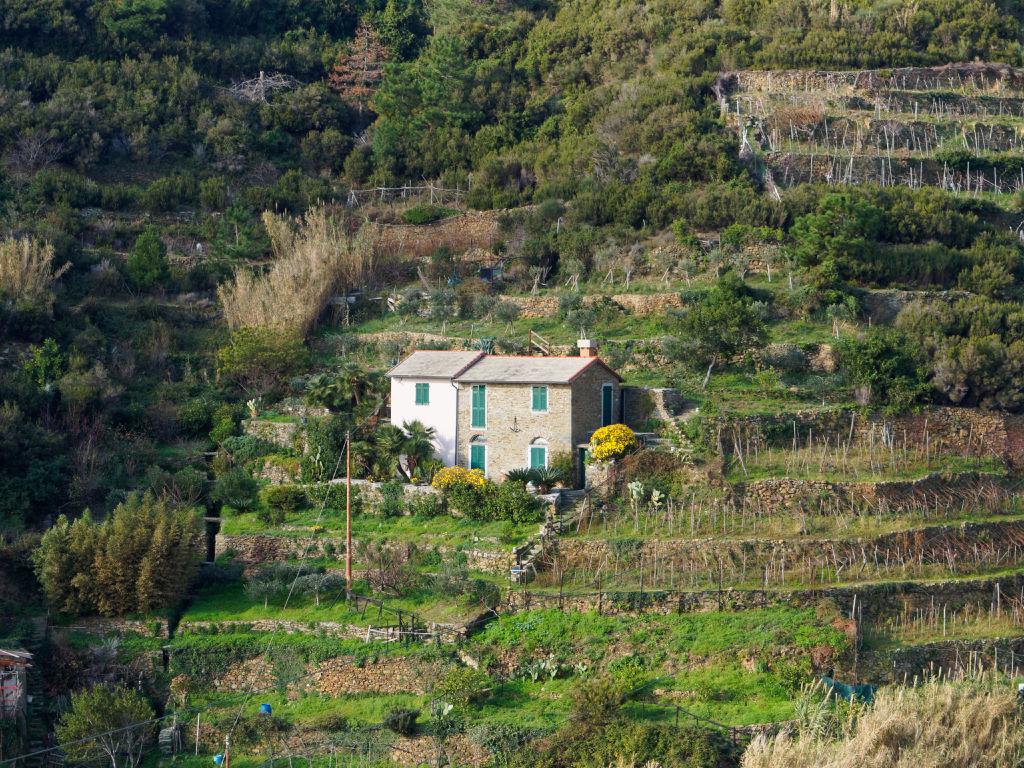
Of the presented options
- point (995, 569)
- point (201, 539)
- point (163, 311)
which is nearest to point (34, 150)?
point (163, 311)

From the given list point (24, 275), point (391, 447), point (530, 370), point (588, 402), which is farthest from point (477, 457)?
point (24, 275)

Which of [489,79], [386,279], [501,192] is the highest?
[489,79]

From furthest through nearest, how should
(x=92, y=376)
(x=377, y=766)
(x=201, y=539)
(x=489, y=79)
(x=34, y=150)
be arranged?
(x=489, y=79), (x=34, y=150), (x=92, y=376), (x=201, y=539), (x=377, y=766)

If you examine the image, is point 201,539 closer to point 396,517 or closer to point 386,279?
point 396,517

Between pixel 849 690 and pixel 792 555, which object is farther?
pixel 792 555

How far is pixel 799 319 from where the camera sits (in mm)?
40906

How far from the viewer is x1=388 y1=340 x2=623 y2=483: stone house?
34.1 metres

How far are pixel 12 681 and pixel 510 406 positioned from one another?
13679 millimetres

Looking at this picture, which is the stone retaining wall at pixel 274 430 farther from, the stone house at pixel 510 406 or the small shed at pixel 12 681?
the small shed at pixel 12 681

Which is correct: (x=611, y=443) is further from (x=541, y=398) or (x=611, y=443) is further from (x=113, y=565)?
(x=113, y=565)

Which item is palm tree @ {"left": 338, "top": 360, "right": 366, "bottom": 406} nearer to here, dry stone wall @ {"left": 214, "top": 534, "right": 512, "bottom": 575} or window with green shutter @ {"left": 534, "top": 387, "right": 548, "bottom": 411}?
dry stone wall @ {"left": 214, "top": 534, "right": 512, "bottom": 575}

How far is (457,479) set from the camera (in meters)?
33.7

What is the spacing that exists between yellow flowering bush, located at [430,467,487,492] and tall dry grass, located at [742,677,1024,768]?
11267mm

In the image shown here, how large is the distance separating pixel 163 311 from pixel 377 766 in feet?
78.0
